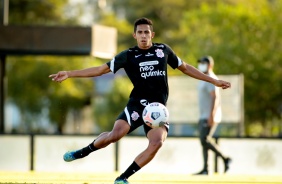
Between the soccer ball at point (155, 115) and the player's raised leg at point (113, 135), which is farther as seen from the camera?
the player's raised leg at point (113, 135)

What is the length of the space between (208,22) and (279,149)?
31149 mm

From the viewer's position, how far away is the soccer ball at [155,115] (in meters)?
14.5

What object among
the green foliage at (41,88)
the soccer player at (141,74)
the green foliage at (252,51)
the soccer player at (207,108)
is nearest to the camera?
the soccer player at (141,74)

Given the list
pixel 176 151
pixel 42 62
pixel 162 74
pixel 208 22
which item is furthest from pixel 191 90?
pixel 42 62

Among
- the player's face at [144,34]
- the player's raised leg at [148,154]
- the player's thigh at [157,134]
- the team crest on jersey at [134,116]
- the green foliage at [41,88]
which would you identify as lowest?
A: the player's raised leg at [148,154]

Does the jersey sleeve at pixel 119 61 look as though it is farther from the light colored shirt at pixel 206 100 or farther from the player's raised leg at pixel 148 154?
the light colored shirt at pixel 206 100

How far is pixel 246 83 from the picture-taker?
5097 centimetres

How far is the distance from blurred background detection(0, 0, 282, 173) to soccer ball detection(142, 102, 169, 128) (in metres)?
9.26

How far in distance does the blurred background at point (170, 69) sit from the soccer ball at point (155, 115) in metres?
9.26

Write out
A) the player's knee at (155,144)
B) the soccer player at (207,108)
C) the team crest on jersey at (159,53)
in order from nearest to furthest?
the player's knee at (155,144) < the team crest on jersey at (159,53) < the soccer player at (207,108)

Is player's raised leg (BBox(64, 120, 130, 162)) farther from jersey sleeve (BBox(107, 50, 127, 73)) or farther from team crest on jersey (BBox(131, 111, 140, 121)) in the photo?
jersey sleeve (BBox(107, 50, 127, 73))

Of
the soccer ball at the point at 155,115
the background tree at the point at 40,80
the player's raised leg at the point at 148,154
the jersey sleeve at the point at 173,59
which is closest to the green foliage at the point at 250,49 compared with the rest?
the background tree at the point at 40,80

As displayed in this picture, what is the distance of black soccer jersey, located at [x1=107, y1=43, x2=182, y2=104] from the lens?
14.6 metres

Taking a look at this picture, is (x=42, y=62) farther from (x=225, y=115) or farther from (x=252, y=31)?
(x=225, y=115)
